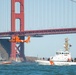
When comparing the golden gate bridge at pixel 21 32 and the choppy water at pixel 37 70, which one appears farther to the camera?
the golden gate bridge at pixel 21 32

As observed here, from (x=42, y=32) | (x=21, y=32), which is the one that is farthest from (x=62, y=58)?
(x=21, y=32)

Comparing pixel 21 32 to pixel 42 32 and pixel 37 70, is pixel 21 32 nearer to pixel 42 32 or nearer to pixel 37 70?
pixel 42 32

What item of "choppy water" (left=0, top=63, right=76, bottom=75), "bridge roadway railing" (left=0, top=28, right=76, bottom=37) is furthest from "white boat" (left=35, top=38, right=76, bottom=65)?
"choppy water" (left=0, top=63, right=76, bottom=75)

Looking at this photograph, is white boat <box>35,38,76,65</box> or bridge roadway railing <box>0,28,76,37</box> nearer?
white boat <box>35,38,76,65</box>

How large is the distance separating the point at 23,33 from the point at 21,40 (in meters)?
5.47

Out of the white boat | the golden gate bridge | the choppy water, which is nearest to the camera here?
the choppy water

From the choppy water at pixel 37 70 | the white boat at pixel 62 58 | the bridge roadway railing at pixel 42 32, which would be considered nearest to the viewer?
the choppy water at pixel 37 70

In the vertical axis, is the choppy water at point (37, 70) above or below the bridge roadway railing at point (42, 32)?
below

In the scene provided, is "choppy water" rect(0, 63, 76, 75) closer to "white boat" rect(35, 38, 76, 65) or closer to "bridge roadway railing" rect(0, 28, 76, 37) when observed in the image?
"white boat" rect(35, 38, 76, 65)

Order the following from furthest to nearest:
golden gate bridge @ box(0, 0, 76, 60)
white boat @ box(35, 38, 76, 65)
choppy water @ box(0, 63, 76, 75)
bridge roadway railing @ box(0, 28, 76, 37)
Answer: golden gate bridge @ box(0, 0, 76, 60) → bridge roadway railing @ box(0, 28, 76, 37) → white boat @ box(35, 38, 76, 65) → choppy water @ box(0, 63, 76, 75)

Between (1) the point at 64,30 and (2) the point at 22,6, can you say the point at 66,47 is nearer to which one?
(1) the point at 64,30

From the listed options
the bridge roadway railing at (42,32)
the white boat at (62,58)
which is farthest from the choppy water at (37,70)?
the bridge roadway railing at (42,32)

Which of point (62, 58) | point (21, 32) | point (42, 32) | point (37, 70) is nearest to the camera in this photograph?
point (37, 70)

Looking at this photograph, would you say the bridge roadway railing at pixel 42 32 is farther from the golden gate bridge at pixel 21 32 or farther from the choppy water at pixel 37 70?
the choppy water at pixel 37 70
